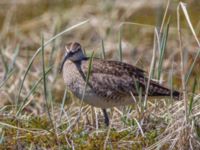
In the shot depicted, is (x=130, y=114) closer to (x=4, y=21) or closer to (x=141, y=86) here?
(x=141, y=86)

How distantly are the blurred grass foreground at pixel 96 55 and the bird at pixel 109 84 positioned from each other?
137 millimetres

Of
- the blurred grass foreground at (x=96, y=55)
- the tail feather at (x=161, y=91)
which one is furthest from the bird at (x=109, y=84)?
the blurred grass foreground at (x=96, y=55)

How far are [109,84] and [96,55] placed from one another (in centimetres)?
304

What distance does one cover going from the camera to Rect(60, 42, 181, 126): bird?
838cm

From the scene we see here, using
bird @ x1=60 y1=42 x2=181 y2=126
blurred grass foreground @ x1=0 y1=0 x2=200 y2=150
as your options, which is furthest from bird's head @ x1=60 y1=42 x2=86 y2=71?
blurred grass foreground @ x1=0 y1=0 x2=200 y2=150

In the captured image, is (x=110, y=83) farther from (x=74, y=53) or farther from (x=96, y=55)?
(x=96, y=55)

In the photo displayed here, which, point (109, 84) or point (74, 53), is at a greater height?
point (74, 53)

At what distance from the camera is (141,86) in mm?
8484

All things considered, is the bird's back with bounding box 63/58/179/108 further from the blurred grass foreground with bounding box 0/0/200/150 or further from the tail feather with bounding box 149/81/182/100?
the blurred grass foreground with bounding box 0/0/200/150

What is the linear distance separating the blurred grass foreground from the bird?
0.45 ft

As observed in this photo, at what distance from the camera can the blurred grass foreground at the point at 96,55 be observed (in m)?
7.64

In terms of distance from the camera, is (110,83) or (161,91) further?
(110,83)

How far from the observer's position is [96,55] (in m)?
11.6

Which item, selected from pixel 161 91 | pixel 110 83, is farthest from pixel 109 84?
pixel 161 91
